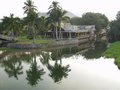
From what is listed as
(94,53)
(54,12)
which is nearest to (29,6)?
(54,12)

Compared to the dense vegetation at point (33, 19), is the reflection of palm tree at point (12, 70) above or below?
below

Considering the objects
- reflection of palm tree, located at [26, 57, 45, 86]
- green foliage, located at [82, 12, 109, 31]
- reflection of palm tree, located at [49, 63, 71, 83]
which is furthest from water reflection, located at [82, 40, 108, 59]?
green foliage, located at [82, 12, 109, 31]

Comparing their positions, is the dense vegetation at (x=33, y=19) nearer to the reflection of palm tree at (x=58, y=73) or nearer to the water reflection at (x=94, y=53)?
the water reflection at (x=94, y=53)

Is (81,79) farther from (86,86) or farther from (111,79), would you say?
(111,79)

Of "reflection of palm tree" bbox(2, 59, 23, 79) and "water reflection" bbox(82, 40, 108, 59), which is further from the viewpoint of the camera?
"water reflection" bbox(82, 40, 108, 59)

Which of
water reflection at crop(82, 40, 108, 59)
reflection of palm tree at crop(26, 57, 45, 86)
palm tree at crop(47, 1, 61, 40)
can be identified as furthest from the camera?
palm tree at crop(47, 1, 61, 40)

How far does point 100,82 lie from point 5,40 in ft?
129

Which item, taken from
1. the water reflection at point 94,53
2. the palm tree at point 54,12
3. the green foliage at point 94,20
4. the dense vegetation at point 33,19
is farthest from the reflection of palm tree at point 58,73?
the green foliage at point 94,20

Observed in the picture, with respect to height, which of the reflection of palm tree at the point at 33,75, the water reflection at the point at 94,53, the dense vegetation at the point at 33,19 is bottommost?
the reflection of palm tree at the point at 33,75

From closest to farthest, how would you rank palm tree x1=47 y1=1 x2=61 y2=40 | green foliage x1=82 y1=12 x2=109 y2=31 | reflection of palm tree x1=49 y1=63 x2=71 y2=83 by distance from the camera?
A: reflection of palm tree x1=49 y1=63 x2=71 y2=83, palm tree x1=47 y1=1 x2=61 y2=40, green foliage x1=82 y1=12 x2=109 y2=31

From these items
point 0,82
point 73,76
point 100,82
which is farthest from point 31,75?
point 100,82

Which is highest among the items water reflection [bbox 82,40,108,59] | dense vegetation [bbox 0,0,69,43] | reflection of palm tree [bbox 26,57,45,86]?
dense vegetation [bbox 0,0,69,43]

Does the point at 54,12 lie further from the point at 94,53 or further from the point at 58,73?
the point at 58,73

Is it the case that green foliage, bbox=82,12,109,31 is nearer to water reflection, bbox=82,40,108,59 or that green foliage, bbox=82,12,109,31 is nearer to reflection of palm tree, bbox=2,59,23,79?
water reflection, bbox=82,40,108,59
